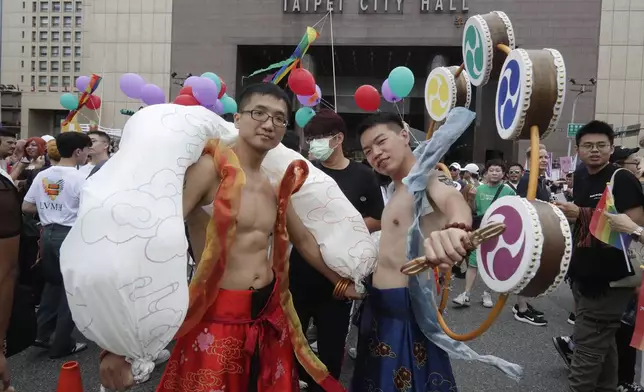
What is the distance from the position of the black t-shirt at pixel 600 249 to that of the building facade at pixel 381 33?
18.1 m

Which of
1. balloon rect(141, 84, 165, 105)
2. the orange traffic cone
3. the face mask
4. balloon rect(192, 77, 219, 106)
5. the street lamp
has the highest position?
the street lamp

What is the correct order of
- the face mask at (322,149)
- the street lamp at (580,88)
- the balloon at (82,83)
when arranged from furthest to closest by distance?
1. the street lamp at (580,88)
2. the balloon at (82,83)
3. the face mask at (322,149)

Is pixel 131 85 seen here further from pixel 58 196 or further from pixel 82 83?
pixel 58 196

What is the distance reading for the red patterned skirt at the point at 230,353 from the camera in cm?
167

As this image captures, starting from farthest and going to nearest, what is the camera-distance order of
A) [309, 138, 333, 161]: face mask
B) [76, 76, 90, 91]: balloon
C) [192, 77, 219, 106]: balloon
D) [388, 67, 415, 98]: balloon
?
[76, 76, 90, 91]: balloon
[388, 67, 415, 98]: balloon
[192, 77, 219, 106]: balloon
[309, 138, 333, 161]: face mask

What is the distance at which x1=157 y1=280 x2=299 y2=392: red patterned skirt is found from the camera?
1.67 meters

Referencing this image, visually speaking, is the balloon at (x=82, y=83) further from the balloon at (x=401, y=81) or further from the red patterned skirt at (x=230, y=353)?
the red patterned skirt at (x=230, y=353)

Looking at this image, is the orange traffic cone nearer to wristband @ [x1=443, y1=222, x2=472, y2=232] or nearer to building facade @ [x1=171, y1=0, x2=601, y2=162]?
wristband @ [x1=443, y1=222, x2=472, y2=232]

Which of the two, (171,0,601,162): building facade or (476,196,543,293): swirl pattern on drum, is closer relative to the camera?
A: (476,196,543,293): swirl pattern on drum

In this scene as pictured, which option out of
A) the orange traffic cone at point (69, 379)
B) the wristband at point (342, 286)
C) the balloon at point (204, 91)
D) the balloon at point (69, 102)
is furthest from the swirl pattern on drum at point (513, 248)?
the balloon at point (69, 102)

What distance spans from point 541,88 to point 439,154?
48 centimetres

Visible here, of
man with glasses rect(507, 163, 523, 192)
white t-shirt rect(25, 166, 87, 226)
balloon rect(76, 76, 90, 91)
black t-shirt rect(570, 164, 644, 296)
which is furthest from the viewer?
balloon rect(76, 76, 90, 91)

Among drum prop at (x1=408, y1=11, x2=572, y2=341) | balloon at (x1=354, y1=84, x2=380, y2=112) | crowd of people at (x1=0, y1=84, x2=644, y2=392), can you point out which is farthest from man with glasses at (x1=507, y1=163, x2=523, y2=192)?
drum prop at (x1=408, y1=11, x2=572, y2=341)

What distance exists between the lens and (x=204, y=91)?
4.47m
